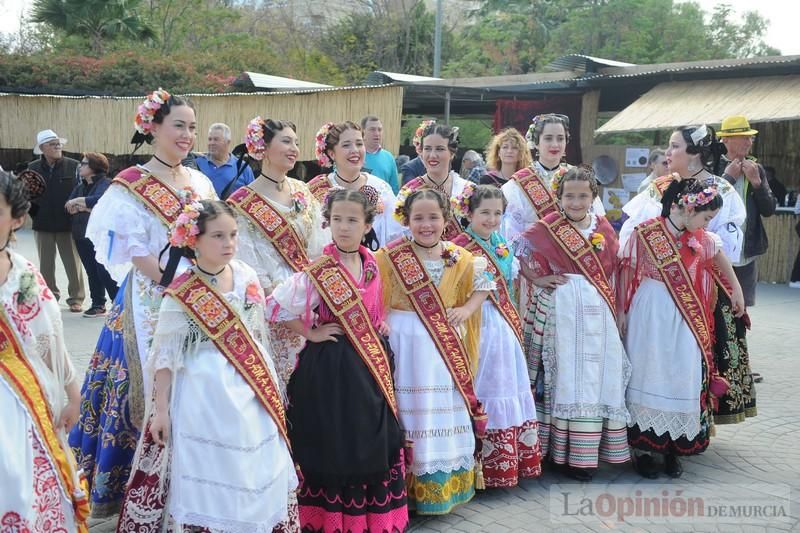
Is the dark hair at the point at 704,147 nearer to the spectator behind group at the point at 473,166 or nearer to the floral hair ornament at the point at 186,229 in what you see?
the spectator behind group at the point at 473,166

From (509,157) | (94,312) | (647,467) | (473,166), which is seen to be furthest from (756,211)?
(94,312)

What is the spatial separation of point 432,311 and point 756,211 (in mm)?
3941

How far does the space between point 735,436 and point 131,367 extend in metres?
3.91

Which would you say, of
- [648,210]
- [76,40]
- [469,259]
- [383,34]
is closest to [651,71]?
[648,210]

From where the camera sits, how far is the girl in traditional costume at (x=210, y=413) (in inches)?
124

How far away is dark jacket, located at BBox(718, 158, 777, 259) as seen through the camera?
21.4 ft

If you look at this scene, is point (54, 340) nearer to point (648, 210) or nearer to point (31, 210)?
point (31, 210)

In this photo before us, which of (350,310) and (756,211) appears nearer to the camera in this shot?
(350,310)

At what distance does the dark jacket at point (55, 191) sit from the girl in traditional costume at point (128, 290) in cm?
613

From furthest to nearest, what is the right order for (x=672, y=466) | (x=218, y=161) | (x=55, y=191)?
(x=55, y=191) → (x=218, y=161) → (x=672, y=466)

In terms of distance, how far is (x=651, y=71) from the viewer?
12102 millimetres

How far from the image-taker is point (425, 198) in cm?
404

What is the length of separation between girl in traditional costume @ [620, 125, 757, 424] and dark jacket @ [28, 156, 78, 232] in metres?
6.93

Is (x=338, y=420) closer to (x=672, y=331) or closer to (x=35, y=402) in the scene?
(x=35, y=402)
